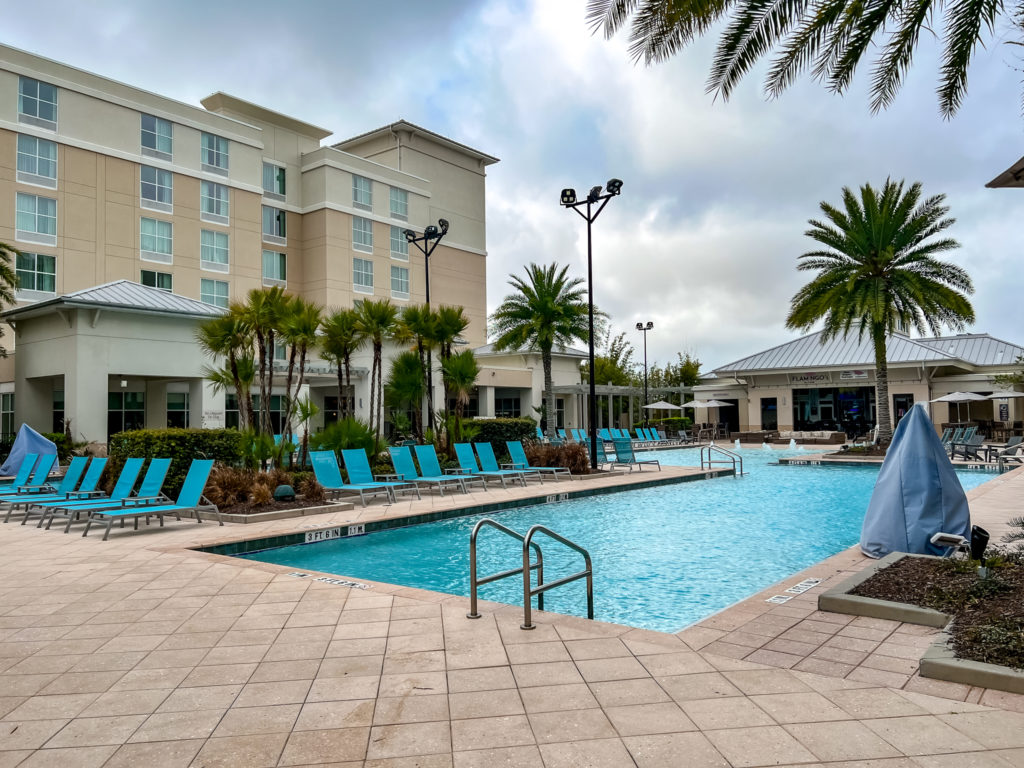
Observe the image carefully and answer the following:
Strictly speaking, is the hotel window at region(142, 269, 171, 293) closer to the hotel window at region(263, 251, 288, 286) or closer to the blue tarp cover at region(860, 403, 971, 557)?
the hotel window at region(263, 251, 288, 286)

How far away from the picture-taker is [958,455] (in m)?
23.9

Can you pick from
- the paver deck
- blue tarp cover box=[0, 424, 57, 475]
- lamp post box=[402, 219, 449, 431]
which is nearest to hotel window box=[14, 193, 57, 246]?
lamp post box=[402, 219, 449, 431]

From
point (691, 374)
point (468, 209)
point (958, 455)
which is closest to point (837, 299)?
point (958, 455)

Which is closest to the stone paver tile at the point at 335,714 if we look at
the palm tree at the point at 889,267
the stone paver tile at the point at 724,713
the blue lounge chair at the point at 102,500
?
the stone paver tile at the point at 724,713

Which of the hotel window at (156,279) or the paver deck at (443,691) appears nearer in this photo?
the paver deck at (443,691)

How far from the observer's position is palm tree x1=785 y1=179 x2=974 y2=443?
2402cm

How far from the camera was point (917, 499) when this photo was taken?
24.8 ft

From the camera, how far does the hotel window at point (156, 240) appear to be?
32812 millimetres

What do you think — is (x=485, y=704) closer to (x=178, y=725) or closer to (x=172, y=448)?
(x=178, y=725)

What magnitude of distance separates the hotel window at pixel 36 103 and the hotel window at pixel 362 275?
1568cm

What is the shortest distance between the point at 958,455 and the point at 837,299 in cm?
614

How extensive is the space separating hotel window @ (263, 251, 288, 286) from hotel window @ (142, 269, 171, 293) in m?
6.55

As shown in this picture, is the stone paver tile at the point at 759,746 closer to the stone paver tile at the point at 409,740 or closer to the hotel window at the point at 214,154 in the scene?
the stone paver tile at the point at 409,740

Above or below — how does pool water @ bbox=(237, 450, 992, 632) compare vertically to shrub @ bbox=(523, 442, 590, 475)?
below
